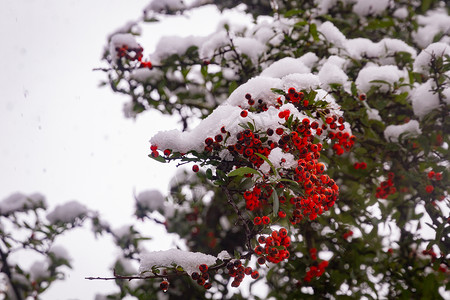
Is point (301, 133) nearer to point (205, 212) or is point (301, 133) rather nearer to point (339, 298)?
point (339, 298)

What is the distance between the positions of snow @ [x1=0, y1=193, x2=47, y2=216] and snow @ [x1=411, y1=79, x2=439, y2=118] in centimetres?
403

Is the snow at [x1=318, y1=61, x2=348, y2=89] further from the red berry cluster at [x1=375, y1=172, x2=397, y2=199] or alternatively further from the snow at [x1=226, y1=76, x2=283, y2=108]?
the red berry cluster at [x1=375, y1=172, x2=397, y2=199]

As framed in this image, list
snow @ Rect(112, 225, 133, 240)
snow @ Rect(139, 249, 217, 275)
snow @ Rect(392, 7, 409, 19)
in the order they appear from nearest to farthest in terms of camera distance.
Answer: snow @ Rect(139, 249, 217, 275)
snow @ Rect(392, 7, 409, 19)
snow @ Rect(112, 225, 133, 240)

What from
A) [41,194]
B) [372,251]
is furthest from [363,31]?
[41,194]

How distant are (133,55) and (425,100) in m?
2.43

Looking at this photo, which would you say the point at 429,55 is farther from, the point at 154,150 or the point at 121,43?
the point at 121,43

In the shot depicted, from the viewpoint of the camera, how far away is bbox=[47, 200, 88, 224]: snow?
12.3 ft

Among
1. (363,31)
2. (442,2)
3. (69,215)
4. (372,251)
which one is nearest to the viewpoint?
(372,251)

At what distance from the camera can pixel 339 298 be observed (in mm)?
2592

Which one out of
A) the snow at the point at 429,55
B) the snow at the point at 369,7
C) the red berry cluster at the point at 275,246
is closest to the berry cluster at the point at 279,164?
the red berry cluster at the point at 275,246

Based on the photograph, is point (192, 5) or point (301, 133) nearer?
point (301, 133)

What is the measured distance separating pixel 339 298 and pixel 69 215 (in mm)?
2853

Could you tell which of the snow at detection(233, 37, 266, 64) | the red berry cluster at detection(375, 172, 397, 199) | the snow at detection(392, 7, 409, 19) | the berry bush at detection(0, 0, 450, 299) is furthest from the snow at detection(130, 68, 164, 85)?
the snow at detection(392, 7, 409, 19)

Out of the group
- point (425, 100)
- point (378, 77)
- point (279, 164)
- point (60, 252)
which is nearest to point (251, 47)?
point (378, 77)
